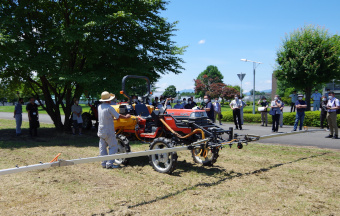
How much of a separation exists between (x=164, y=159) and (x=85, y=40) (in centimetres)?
702

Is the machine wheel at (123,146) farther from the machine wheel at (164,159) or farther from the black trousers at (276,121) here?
the black trousers at (276,121)

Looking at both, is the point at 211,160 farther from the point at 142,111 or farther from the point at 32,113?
the point at 32,113

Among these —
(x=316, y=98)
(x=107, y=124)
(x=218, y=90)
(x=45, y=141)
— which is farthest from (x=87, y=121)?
(x=218, y=90)

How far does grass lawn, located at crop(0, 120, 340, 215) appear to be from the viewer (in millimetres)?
4469

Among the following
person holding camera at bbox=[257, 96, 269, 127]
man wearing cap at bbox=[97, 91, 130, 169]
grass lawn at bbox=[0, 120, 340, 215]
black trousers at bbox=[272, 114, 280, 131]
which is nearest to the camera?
grass lawn at bbox=[0, 120, 340, 215]

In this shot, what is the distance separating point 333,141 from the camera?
11367mm

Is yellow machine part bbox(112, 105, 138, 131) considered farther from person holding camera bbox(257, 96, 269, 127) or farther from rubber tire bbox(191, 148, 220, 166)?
person holding camera bbox(257, 96, 269, 127)

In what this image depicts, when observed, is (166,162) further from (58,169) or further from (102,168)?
(58,169)

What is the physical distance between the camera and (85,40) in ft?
37.8

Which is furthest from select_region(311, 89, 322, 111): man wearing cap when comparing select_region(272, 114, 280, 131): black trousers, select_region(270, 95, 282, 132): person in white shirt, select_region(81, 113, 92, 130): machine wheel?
select_region(81, 113, 92, 130): machine wheel

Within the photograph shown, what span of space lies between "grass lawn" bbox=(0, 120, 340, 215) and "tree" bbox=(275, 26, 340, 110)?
18.0m

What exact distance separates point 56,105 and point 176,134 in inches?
405

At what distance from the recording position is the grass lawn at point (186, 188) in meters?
4.47

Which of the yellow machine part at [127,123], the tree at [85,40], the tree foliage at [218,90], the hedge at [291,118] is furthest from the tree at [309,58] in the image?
the tree foliage at [218,90]
